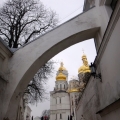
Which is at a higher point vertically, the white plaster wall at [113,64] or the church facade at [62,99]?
the church facade at [62,99]

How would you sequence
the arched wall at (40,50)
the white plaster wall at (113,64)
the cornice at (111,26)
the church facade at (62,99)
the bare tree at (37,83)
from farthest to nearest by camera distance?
the church facade at (62,99) → the bare tree at (37,83) → the arched wall at (40,50) → the white plaster wall at (113,64) → the cornice at (111,26)

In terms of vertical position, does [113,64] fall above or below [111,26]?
below

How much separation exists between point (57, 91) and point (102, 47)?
41.5 metres

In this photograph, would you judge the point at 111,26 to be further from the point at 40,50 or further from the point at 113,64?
the point at 40,50

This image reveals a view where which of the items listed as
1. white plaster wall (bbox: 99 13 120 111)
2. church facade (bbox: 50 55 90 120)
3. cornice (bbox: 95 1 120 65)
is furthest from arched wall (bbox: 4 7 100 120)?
church facade (bbox: 50 55 90 120)

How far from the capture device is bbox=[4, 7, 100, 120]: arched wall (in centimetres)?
571

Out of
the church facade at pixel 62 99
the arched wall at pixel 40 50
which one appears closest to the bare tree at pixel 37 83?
the arched wall at pixel 40 50

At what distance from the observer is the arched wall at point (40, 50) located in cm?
571

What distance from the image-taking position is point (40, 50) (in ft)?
20.5

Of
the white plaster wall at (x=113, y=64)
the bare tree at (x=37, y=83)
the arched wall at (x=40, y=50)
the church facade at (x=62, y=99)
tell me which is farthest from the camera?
the church facade at (x=62, y=99)

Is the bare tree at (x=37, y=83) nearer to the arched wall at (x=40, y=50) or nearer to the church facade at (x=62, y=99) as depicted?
the arched wall at (x=40, y=50)

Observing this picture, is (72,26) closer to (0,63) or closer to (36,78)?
(0,63)

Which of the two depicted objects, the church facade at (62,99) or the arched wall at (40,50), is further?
the church facade at (62,99)

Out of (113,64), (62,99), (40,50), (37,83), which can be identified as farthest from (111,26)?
(62,99)
